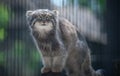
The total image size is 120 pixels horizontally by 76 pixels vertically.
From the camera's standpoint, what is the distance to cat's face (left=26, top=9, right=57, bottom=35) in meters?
3.88

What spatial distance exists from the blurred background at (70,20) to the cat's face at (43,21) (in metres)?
0.24

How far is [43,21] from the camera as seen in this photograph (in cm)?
387

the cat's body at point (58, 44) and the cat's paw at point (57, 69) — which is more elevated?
the cat's body at point (58, 44)

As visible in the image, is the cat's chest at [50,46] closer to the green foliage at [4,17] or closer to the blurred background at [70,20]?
the blurred background at [70,20]

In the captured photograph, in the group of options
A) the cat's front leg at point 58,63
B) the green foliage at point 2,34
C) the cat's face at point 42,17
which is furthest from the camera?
the green foliage at point 2,34

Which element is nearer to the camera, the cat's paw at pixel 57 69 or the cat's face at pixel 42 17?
the cat's face at pixel 42 17

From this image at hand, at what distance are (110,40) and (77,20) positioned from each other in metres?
0.49

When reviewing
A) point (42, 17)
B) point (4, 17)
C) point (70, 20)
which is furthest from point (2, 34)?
point (70, 20)

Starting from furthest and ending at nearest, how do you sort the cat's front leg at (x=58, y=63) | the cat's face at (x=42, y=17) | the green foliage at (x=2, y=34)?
the green foliage at (x=2, y=34), the cat's front leg at (x=58, y=63), the cat's face at (x=42, y=17)

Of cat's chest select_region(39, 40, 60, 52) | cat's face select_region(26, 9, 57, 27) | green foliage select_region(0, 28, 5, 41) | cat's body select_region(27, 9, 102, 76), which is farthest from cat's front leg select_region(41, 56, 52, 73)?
green foliage select_region(0, 28, 5, 41)

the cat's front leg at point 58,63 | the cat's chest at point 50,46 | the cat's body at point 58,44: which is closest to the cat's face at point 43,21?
the cat's body at point 58,44

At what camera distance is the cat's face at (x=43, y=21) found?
153 inches

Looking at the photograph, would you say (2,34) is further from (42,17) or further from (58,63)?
(58,63)

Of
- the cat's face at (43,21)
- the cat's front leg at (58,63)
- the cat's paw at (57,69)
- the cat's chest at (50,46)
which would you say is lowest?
the cat's paw at (57,69)
